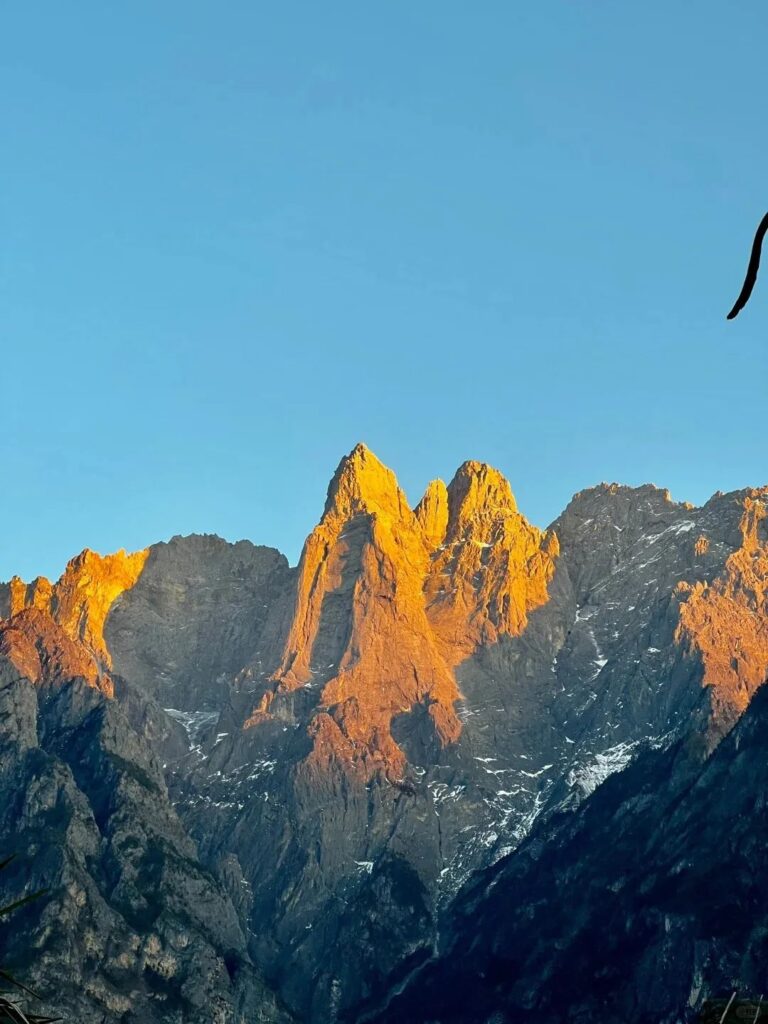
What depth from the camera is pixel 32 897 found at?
2255 cm

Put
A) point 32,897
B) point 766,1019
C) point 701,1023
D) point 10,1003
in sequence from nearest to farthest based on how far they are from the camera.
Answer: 1. point 10,1003
2. point 32,897
3. point 766,1019
4. point 701,1023

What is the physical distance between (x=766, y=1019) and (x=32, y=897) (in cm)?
1544

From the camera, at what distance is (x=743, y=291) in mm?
20156

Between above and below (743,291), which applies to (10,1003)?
below

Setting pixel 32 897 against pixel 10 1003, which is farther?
pixel 32 897

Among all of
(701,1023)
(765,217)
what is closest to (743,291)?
(765,217)

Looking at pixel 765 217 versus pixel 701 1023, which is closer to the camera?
pixel 765 217

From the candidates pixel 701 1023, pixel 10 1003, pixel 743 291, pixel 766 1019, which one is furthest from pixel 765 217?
pixel 701 1023

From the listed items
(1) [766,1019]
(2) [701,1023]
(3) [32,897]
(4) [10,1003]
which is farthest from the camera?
(2) [701,1023]

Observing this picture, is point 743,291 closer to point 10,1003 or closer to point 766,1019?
point 10,1003

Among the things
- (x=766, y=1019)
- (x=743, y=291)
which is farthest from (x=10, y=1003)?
(x=766, y=1019)

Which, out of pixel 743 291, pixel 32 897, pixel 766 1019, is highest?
pixel 743 291

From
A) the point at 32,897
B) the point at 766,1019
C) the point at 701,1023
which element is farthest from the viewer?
the point at 701,1023

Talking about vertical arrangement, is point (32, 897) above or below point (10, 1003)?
above
